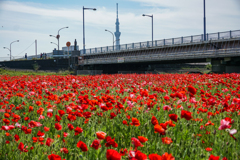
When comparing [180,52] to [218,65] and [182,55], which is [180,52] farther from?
[218,65]

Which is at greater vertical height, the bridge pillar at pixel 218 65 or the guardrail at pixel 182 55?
the guardrail at pixel 182 55

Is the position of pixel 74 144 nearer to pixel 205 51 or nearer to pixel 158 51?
pixel 205 51

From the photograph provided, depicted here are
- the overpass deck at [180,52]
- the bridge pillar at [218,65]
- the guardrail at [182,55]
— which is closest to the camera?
the guardrail at [182,55]

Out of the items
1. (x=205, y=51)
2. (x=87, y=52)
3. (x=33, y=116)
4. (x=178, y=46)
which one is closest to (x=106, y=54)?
A: (x=87, y=52)

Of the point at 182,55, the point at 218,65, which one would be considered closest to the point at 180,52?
the point at 182,55

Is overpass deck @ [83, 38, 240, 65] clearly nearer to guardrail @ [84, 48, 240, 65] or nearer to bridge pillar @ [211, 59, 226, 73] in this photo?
guardrail @ [84, 48, 240, 65]

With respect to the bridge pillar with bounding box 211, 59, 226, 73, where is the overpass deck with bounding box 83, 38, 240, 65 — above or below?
above

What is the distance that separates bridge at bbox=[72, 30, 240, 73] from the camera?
115ft

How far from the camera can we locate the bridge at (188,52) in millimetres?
35109

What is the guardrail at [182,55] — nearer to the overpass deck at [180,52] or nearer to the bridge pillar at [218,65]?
the overpass deck at [180,52]

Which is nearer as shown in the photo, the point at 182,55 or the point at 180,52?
the point at 182,55

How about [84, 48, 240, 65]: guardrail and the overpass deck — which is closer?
[84, 48, 240, 65]: guardrail

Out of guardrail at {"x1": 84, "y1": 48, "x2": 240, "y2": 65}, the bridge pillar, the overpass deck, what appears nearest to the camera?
guardrail at {"x1": 84, "y1": 48, "x2": 240, "y2": 65}

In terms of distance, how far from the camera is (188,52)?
1543 inches
